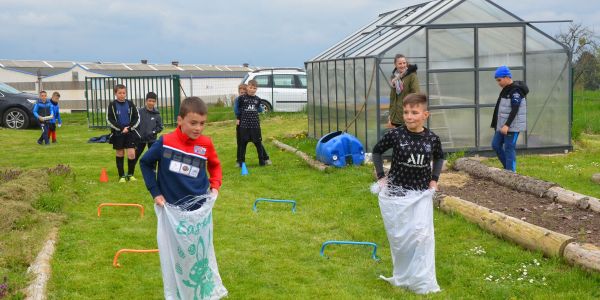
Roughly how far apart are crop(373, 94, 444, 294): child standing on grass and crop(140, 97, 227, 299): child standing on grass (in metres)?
1.54

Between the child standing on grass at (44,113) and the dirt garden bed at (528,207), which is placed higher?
the child standing on grass at (44,113)

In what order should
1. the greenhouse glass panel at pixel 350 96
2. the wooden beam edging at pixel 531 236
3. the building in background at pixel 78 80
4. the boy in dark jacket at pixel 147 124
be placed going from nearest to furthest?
the wooden beam edging at pixel 531 236 → the boy in dark jacket at pixel 147 124 → the greenhouse glass panel at pixel 350 96 → the building in background at pixel 78 80

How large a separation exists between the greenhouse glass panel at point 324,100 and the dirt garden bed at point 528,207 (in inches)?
279

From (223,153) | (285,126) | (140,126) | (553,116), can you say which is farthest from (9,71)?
(553,116)

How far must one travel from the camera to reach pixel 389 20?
18656 millimetres

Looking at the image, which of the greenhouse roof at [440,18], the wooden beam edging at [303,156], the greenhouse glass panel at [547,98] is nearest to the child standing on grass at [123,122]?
the wooden beam edging at [303,156]

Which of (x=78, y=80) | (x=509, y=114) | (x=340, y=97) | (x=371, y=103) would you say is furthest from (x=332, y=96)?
(x=78, y=80)

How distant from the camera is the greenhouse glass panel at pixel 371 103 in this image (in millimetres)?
14203

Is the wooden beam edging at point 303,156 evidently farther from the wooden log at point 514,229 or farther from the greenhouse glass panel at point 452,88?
the wooden log at point 514,229

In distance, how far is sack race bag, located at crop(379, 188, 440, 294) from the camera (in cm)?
616

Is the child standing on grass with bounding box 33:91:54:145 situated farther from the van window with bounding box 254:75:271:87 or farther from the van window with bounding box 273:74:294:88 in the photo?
the van window with bounding box 273:74:294:88

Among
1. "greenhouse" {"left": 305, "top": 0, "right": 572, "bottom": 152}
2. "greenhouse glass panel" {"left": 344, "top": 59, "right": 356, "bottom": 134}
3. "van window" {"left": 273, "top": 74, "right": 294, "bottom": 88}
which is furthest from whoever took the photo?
"van window" {"left": 273, "top": 74, "right": 294, "bottom": 88}

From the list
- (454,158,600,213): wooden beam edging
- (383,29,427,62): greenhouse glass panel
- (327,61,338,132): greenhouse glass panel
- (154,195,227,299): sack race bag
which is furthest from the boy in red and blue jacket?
(327,61,338,132): greenhouse glass panel

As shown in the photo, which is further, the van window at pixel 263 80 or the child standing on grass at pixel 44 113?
the van window at pixel 263 80
